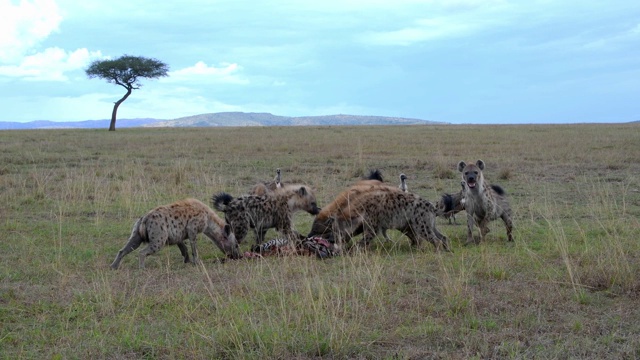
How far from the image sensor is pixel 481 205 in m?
8.52

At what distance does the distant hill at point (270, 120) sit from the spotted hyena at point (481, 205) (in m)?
147

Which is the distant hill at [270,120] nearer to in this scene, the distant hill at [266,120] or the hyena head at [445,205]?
the distant hill at [266,120]

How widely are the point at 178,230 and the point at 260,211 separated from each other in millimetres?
1439

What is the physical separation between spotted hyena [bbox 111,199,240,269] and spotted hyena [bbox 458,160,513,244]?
288 cm

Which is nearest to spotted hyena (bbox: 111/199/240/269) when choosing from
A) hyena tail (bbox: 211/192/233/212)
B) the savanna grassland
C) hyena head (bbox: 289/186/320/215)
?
the savanna grassland

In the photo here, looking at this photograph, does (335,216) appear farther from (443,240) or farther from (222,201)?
(222,201)

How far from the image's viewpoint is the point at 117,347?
4438 millimetres

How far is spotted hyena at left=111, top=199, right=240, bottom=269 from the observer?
705cm

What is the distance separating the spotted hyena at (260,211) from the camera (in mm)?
8406

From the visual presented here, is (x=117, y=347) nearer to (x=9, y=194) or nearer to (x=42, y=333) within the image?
(x=42, y=333)

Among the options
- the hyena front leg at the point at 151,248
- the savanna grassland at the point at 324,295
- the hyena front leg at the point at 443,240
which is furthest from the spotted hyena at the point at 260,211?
the hyena front leg at the point at 443,240

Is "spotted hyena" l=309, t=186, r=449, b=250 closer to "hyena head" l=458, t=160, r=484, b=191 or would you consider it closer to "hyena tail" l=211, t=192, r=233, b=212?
"hyena head" l=458, t=160, r=484, b=191

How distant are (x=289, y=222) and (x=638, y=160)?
1180 cm

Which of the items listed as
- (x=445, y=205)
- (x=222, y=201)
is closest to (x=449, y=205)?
(x=445, y=205)
